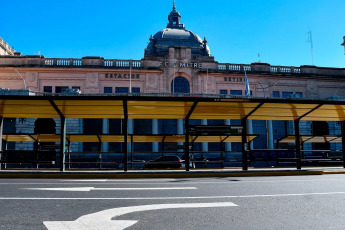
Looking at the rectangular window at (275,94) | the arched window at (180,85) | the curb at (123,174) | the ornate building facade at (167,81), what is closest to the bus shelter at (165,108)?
the curb at (123,174)

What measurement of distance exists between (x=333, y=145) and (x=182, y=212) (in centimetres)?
4613

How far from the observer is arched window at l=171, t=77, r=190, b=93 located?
144ft

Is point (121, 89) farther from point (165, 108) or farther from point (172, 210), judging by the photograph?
point (172, 210)

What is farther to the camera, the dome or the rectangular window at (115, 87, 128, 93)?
the dome

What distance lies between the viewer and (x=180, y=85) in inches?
1729

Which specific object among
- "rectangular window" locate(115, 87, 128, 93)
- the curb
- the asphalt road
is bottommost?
the curb

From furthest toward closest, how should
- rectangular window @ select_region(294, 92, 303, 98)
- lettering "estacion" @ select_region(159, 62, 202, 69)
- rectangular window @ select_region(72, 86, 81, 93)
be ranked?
rectangular window @ select_region(294, 92, 303, 98), lettering "estacion" @ select_region(159, 62, 202, 69), rectangular window @ select_region(72, 86, 81, 93)

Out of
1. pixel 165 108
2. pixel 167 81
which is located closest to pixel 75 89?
pixel 167 81

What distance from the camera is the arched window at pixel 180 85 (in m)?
43.9

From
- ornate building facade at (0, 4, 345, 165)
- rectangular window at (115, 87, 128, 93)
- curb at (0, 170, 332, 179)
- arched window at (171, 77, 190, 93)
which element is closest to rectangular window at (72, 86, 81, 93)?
ornate building facade at (0, 4, 345, 165)

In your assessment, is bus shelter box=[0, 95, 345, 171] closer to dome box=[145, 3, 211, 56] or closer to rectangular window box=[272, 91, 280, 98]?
rectangular window box=[272, 91, 280, 98]

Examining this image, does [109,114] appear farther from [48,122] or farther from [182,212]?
[48,122]

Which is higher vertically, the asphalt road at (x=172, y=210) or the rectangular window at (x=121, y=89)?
the rectangular window at (x=121, y=89)

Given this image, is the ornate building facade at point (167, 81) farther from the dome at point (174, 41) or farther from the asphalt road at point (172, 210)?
the asphalt road at point (172, 210)
